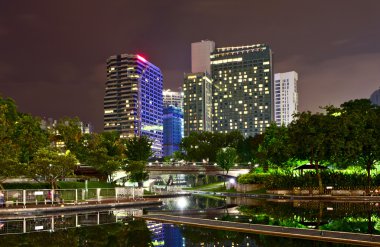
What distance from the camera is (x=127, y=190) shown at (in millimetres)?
49156

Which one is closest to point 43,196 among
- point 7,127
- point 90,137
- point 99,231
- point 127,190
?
point 127,190

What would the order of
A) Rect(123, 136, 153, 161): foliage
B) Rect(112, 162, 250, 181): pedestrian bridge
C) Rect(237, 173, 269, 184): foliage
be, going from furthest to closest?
Rect(112, 162, 250, 181): pedestrian bridge < Rect(123, 136, 153, 161): foliage < Rect(237, 173, 269, 184): foliage

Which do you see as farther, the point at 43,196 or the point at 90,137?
the point at 90,137

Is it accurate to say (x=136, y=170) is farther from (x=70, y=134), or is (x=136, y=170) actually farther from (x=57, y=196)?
(x=57, y=196)

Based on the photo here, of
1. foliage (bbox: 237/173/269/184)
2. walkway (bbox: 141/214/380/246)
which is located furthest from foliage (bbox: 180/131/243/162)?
walkway (bbox: 141/214/380/246)

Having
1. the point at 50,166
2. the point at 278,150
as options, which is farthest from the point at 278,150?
the point at 50,166

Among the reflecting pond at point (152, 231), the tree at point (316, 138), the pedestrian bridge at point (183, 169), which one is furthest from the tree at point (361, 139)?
the pedestrian bridge at point (183, 169)

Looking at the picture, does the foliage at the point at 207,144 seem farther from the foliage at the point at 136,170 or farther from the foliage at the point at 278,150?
the foliage at the point at 136,170

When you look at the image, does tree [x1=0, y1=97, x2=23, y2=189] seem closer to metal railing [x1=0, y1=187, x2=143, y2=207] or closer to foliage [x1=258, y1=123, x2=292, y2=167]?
metal railing [x1=0, y1=187, x2=143, y2=207]

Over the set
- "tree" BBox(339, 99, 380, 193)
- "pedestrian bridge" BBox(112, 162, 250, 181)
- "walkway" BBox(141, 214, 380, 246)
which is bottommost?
"pedestrian bridge" BBox(112, 162, 250, 181)

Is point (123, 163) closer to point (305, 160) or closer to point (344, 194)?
point (305, 160)

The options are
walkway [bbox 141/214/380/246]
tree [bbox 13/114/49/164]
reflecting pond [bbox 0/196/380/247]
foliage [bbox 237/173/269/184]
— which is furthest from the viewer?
foliage [bbox 237/173/269/184]

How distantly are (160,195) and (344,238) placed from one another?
145 ft

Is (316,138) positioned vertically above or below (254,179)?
above
